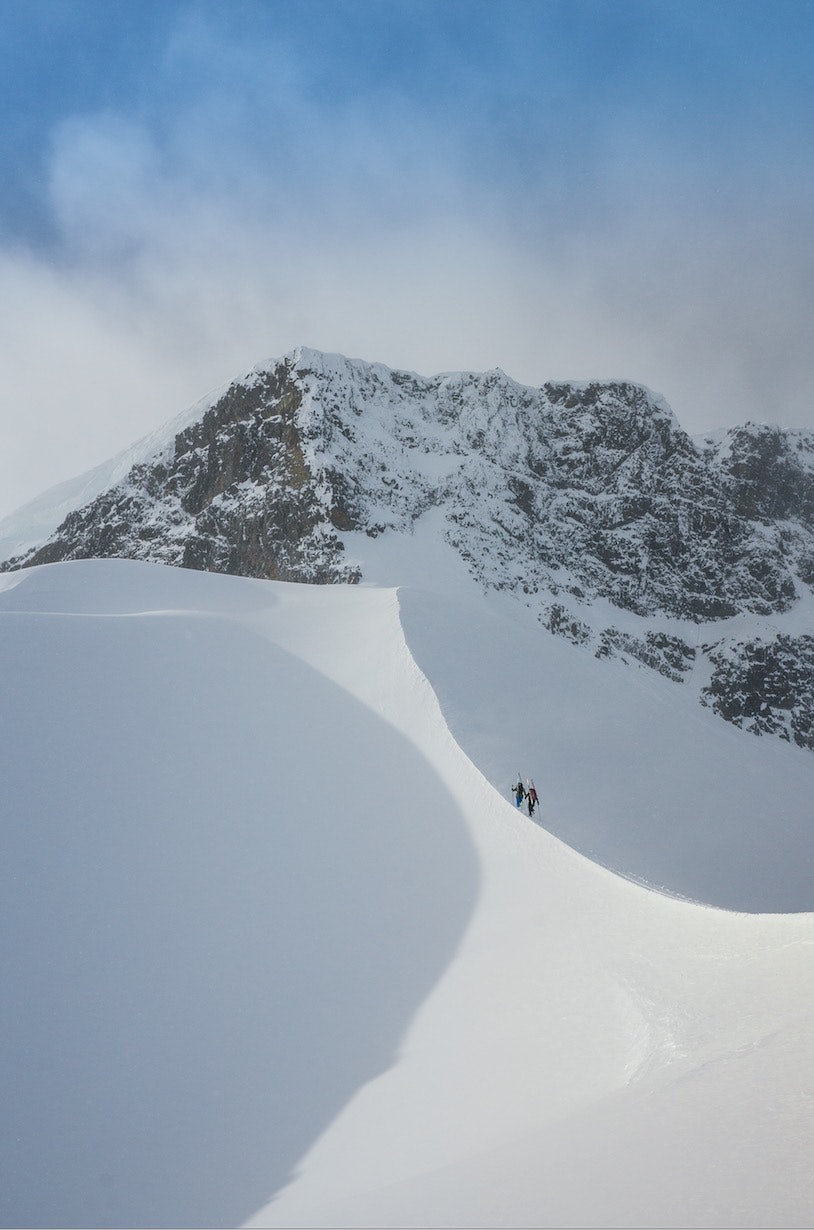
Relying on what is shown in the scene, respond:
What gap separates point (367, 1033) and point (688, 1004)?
304 centimetres

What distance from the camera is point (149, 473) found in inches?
2189

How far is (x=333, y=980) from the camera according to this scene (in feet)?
26.8

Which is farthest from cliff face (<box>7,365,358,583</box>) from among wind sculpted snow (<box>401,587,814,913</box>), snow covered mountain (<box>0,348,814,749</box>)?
wind sculpted snow (<box>401,587,814,913</box>)

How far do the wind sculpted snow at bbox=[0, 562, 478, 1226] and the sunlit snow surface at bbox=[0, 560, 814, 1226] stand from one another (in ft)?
0.11

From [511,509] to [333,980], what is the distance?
47940 millimetres

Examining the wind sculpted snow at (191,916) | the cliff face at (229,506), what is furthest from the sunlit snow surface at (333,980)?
the cliff face at (229,506)

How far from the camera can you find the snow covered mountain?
49.2 meters

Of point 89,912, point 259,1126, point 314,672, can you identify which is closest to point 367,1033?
point 259,1126

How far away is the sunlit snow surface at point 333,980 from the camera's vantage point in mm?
4043

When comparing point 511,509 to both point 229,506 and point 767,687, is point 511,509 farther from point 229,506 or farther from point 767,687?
point 767,687

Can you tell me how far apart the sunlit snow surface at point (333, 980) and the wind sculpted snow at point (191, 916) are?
33 mm

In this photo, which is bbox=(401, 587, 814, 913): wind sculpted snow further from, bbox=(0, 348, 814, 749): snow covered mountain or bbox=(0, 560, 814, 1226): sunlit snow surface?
bbox=(0, 348, 814, 749): snow covered mountain

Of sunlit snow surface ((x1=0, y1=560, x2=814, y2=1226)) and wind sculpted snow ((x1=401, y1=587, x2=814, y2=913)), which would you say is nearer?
sunlit snow surface ((x1=0, y1=560, x2=814, y2=1226))

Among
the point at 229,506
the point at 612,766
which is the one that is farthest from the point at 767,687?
the point at 229,506
